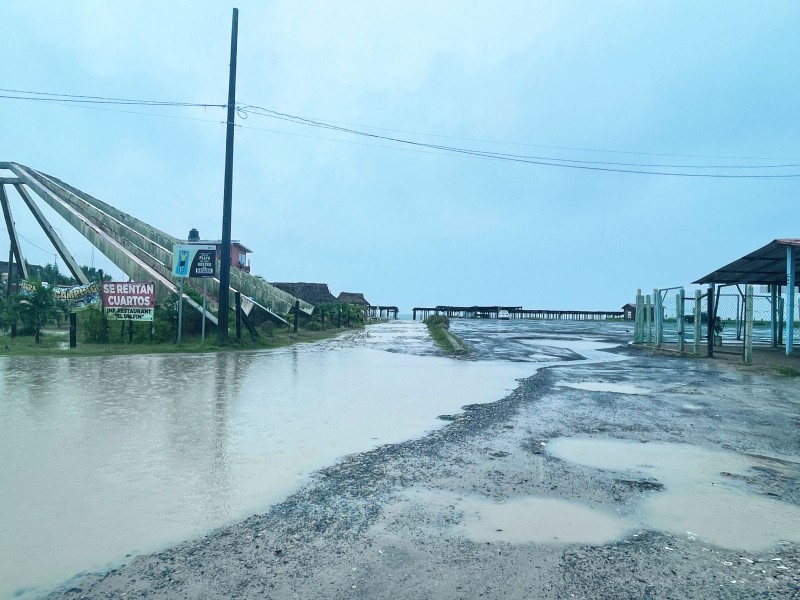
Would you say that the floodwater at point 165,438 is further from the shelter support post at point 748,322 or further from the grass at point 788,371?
the shelter support post at point 748,322

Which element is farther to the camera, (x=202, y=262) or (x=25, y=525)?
(x=202, y=262)

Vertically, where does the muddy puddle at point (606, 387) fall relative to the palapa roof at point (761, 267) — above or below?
below

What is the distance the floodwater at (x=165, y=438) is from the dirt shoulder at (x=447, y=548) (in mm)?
422

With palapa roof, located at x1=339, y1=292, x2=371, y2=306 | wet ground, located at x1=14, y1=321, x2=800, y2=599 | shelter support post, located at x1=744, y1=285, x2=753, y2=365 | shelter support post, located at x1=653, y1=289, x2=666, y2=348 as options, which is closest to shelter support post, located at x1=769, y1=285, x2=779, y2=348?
shelter support post, located at x1=653, y1=289, x2=666, y2=348

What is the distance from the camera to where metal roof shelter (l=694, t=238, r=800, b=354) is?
57.3 ft

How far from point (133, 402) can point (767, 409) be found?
974 cm

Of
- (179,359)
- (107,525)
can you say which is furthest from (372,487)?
(179,359)

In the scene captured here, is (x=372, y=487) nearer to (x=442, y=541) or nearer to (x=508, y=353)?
(x=442, y=541)

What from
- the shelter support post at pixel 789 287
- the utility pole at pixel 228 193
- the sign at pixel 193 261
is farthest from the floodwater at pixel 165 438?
the shelter support post at pixel 789 287

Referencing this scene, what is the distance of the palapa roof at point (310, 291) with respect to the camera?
5759 cm

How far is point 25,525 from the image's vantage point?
14.4ft

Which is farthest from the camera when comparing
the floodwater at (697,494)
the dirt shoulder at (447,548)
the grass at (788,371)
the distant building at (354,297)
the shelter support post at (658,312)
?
the distant building at (354,297)

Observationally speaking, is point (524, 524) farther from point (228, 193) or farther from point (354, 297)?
point (354, 297)

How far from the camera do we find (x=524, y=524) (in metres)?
4.48
